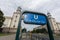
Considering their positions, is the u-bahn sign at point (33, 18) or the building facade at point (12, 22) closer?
the u-bahn sign at point (33, 18)

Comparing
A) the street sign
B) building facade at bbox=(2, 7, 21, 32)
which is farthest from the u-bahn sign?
building facade at bbox=(2, 7, 21, 32)

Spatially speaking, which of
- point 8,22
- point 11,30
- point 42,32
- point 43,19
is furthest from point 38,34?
point 8,22

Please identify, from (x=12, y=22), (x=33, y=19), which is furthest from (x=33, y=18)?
(x=12, y=22)

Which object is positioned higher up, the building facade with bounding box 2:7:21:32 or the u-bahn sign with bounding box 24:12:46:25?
the building facade with bounding box 2:7:21:32

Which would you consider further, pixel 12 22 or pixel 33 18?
pixel 12 22

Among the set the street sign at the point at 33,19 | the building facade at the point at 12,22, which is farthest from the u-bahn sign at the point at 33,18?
the building facade at the point at 12,22

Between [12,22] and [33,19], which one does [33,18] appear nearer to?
[33,19]

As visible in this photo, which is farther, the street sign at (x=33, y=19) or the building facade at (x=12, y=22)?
the building facade at (x=12, y=22)

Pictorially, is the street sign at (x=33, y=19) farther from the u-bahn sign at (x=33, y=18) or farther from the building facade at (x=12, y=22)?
the building facade at (x=12, y=22)

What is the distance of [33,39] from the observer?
2740mm

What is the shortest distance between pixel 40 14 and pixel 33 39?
821 millimetres

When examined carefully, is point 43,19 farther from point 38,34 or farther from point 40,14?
point 38,34

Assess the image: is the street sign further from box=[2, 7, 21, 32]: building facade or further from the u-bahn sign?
box=[2, 7, 21, 32]: building facade

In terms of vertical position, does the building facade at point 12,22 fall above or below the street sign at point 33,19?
above
